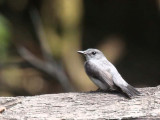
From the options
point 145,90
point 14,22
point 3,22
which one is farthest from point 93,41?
point 145,90

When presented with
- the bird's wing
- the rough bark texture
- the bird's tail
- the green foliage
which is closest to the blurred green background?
the green foliage

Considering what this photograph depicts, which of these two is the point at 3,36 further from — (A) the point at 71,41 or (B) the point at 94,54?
(B) the point at 94,54

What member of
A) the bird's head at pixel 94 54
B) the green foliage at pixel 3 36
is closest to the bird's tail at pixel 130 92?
the bird's head at pixel 94 54

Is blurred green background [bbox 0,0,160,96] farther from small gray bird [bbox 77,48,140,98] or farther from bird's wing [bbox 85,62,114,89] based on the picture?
bird's wing [bbox 85,62,114,89]

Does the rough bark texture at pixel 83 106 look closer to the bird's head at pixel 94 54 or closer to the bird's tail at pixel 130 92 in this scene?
the bird's tail at pixel 130 92

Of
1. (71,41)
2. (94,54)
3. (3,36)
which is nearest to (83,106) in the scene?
(94,54)

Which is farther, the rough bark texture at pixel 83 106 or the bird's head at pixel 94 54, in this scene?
the bird's head at pixel 94 54

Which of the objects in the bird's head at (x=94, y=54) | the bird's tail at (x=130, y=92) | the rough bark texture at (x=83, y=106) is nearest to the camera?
the rough bark texture at (x=83, y=106)

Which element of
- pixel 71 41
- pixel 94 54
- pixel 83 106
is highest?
pixel 94 54
